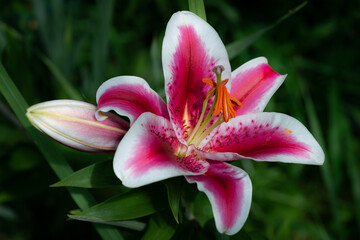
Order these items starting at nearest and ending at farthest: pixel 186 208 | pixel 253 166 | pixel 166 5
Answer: pixel 186 208, pixel 253 166, pixel 166 5

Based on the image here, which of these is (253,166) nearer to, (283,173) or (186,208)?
(283,173)

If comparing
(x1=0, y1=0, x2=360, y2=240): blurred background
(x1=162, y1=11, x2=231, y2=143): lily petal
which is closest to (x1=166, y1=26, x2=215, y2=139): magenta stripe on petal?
(x1=162, y1=11, x2=231, y2=143): lily petal

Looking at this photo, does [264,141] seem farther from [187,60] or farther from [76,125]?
[76,125]

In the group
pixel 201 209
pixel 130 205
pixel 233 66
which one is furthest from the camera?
pixel 233 66

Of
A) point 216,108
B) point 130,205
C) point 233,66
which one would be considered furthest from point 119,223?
point 233,66

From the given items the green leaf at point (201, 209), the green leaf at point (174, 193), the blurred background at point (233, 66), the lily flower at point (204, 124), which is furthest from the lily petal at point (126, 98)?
the blurred background at point (233, 66)

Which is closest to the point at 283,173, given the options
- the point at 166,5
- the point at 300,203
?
the point at 300,203
